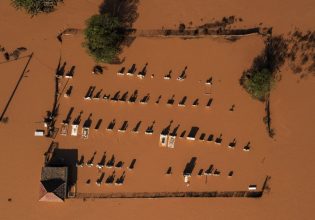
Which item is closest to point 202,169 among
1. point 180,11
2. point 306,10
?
point 180,11

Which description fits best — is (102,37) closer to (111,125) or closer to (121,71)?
(121,71)

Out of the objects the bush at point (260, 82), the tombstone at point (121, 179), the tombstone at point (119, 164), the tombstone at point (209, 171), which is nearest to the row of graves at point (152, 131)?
the tombstone at point (209, 171)

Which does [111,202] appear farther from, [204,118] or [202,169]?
[204,118]

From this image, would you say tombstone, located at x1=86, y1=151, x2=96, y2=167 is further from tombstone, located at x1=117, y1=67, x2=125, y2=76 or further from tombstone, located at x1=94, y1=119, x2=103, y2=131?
tombstone, located at x1=117, y1=67, x2=125, y2=76

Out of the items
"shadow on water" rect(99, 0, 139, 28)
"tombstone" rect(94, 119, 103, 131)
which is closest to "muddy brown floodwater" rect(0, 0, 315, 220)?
"tombstone" rect(94, 119, 103, 131)

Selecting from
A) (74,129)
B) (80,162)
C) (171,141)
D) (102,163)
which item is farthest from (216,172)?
(74,129)

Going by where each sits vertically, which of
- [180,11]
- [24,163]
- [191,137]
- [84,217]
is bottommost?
[84,217]
